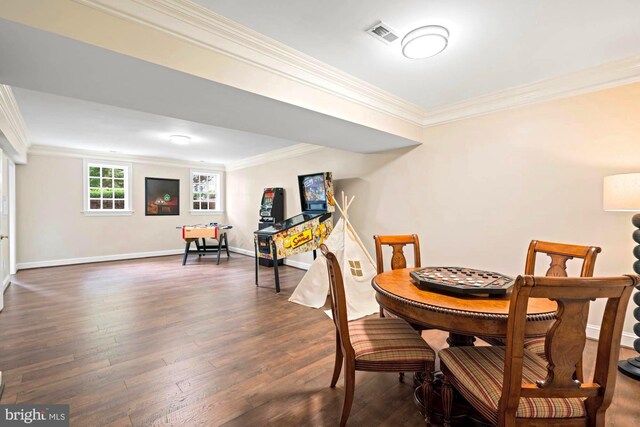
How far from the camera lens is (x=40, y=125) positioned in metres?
4.47

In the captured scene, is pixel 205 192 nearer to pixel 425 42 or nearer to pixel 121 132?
pixel 121 132

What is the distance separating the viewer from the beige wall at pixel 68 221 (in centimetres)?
569

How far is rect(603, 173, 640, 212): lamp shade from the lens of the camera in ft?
6.81

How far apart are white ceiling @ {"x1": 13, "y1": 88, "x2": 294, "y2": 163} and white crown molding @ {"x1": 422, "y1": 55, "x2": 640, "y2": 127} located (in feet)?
10.1

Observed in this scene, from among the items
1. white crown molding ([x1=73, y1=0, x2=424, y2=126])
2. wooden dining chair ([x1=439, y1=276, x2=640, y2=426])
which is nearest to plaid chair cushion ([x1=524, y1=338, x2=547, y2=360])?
wooden dining chair ([x1=439, y1=276, x2=640, y2=426])

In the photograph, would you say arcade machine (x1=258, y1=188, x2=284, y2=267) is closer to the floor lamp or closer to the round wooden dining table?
the round wooden dining table

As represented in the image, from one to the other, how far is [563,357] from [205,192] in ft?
27.7

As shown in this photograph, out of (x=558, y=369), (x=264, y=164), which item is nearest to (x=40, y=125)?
(x=264, y=164)

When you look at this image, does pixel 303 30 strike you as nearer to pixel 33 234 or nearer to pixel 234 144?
pixel 234 144

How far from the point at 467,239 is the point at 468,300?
2201mm

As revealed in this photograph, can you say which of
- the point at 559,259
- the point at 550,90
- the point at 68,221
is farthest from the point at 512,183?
the point at 68,221

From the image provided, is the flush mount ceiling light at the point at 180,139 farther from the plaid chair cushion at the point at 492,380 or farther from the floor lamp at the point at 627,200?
the floor lamp at the point at 627,200

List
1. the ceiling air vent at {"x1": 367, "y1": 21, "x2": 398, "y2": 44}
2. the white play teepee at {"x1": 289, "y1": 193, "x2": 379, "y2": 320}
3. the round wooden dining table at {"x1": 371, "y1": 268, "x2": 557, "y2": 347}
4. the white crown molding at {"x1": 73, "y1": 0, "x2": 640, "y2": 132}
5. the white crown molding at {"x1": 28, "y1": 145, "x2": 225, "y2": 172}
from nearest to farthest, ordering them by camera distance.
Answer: the round wooden dining table at {"x1": 371, "y1": 268, "x2": 557, "y2": 347} < the white crown molding at {"x1": 73, "y1": 0, "x2": 640, "y2": 132} < the ceiling air vent at {"x1": 367, "y1": 21, "x2": 398, "y2": 44} < the white play teepee at {"x1": 289, "y1": 193, "x2": 379, "y2": 320} < the white crown molding at {"x1": 28, "y1": 145, "x2": 225, "y2": 172}

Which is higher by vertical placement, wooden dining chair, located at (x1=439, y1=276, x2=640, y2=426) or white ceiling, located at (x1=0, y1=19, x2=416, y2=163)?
white ceiling, located at (x1=0, y1=19, x2=416, y2=163)
